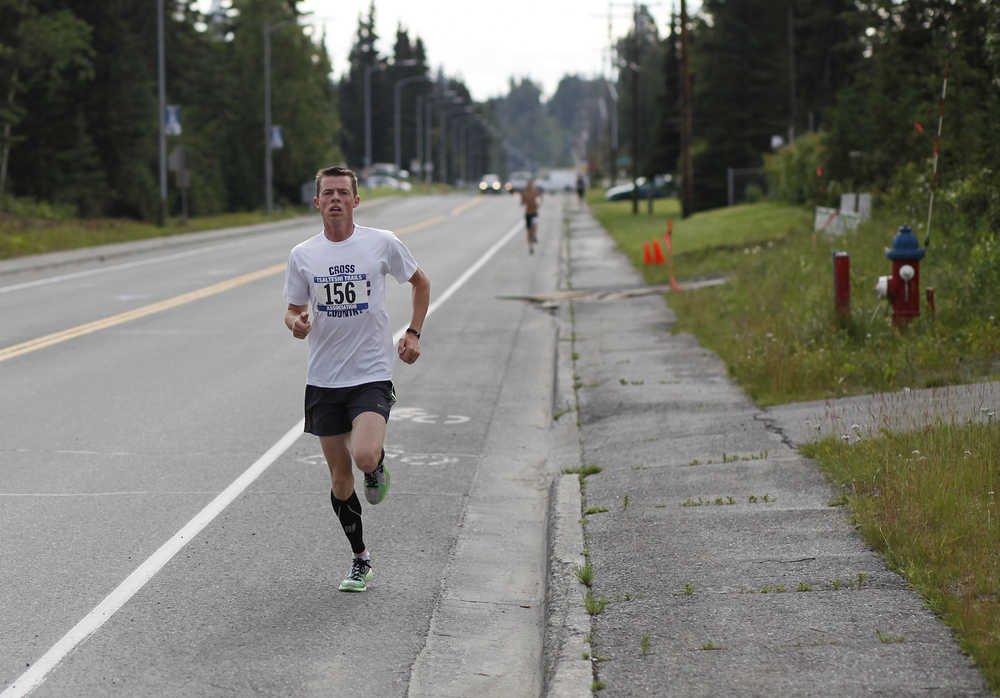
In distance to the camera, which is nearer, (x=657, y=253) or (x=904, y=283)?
(x=904, y=283)

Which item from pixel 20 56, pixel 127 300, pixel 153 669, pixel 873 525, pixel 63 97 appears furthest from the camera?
pixel 63 97

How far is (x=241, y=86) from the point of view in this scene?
3378 inches

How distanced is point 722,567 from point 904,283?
7.89 meters

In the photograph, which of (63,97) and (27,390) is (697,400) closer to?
(27,390)

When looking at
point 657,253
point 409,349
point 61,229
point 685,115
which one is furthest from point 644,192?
point 409,349

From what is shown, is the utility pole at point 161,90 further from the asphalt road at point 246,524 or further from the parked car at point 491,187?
the parked car at point 491,187

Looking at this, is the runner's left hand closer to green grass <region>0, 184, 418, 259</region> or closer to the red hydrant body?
the red hydrant body

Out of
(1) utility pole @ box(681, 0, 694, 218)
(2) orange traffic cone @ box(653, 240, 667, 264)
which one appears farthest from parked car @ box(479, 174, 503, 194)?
(2) orange traffic cone @ box(653, 240, 667, 264)

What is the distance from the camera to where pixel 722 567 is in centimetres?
679

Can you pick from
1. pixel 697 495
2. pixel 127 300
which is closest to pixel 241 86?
pixel 127 300

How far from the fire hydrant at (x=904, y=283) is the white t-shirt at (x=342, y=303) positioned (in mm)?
8381

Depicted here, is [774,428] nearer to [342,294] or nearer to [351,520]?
[351,520]

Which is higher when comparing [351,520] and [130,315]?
[351,520]

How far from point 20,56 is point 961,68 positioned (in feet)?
133
